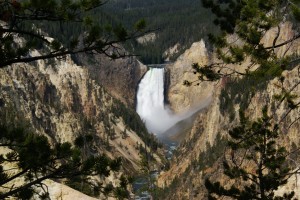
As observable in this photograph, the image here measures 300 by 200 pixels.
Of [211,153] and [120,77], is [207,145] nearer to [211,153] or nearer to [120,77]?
[211,153]

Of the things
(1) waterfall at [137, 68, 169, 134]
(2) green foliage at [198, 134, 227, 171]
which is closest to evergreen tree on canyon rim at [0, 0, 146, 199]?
(2) green foliage at [198, 134, 227, 171]

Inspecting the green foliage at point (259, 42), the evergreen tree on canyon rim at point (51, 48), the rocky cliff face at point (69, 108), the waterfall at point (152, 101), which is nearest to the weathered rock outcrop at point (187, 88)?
the waterfall at point (152, 101)

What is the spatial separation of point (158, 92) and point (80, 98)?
1587 inches

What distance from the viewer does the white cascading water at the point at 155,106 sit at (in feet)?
459

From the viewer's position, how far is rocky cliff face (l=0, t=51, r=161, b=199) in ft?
259

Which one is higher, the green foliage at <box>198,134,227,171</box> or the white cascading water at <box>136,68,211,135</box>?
the green foliage at <box>198,134,227,171</box>

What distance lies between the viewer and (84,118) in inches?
3947

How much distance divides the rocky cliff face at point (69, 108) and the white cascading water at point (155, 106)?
1690 centimetres

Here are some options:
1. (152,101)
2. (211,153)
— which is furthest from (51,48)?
(152,101)

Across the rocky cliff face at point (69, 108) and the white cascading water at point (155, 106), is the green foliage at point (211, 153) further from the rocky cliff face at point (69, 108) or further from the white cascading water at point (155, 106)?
the white cascading water at point (155, 106)

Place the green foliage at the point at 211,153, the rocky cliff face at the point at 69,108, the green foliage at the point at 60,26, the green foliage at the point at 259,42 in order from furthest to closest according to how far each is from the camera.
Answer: the rocky cliff face at the point at 69,108, the green foliage at the point at 211,153, the green foliage at the point at 259,42, the green foliage at the point at 60,26

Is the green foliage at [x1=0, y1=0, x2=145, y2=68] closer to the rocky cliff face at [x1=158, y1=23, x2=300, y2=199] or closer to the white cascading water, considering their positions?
the rocky cliff face at [x1=158, y1=23, x2=300, y2=199]

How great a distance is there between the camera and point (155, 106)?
469 feet

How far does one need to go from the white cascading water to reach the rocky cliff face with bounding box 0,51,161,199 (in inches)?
665
